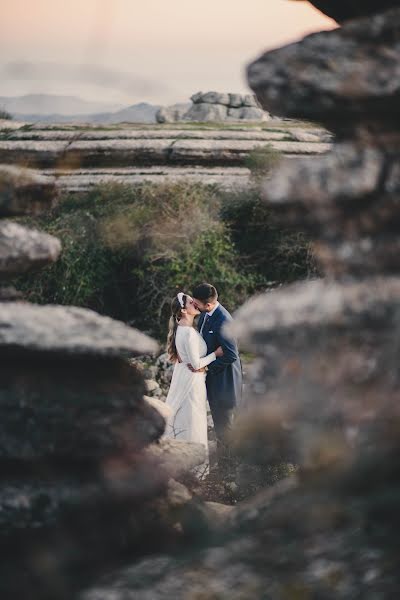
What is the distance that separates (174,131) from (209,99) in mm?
13967

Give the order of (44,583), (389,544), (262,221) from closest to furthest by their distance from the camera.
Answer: (389,544) < (44,583) < (262,221)

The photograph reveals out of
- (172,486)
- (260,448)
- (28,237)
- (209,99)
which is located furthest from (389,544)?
(209,99)

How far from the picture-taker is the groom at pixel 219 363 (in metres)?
→ 9.63

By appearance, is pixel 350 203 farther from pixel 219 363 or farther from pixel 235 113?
pixel 235 113

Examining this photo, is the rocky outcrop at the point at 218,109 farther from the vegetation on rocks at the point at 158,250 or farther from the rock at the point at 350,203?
the rock at the point at 350,203

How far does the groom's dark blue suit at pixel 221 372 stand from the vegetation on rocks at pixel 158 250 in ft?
15.8

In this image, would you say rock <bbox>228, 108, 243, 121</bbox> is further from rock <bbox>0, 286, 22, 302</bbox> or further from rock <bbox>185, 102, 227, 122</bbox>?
rock <bbox>0, 286, 22, 302</bbox>

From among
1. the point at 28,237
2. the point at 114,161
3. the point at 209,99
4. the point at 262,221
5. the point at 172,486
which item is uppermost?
the point at 209,99

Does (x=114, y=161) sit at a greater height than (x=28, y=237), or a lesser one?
greater

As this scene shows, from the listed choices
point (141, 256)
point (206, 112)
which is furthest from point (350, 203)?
point (206, 112)

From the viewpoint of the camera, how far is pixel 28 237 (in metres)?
4.36

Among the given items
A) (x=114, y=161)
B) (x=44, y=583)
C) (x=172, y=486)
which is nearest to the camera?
(x=44, y=583)

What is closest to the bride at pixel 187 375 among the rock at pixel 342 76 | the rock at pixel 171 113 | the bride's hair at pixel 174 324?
the bride's hair at pixel 174 324

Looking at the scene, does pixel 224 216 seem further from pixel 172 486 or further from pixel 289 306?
pixel 289 306
